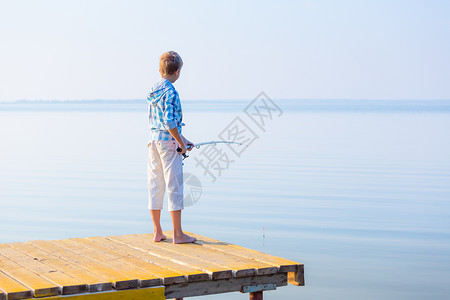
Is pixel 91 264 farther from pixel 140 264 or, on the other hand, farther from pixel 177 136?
pixel 177 136

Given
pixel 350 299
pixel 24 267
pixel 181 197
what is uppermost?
pixel 181 197

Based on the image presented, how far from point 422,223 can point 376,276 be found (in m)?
3.30

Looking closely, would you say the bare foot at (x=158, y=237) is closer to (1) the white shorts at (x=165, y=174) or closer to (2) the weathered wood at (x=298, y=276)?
(1) the white shorts at (x=165, y=174)

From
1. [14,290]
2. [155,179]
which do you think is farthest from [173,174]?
[14,290]

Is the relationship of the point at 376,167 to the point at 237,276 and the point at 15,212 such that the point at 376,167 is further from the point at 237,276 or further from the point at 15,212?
the point at 237,276

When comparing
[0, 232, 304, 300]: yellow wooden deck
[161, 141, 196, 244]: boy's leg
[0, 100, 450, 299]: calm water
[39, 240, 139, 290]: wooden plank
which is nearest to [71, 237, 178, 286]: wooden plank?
[0, 232, 304, 300]: yellow wooden deck

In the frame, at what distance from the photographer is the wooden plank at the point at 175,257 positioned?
479 cm

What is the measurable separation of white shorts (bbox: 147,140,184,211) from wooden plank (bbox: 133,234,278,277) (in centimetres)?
32

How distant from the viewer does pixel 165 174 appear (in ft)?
18.5

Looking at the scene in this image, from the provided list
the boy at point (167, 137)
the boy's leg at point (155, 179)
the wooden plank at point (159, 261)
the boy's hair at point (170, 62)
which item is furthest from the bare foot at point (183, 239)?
the boy's hair at point (170, 62)

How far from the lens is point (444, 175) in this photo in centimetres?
1617

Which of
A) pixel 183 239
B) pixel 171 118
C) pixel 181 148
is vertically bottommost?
pixel 183 239

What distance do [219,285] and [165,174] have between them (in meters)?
1.17

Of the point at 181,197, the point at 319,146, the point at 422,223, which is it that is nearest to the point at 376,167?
the point at 319,146
